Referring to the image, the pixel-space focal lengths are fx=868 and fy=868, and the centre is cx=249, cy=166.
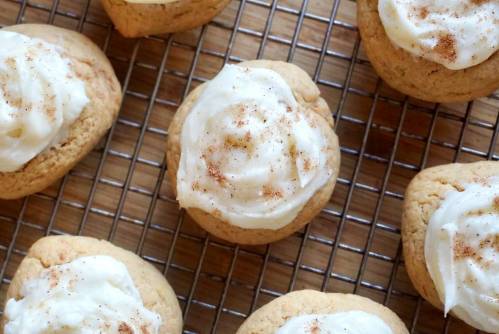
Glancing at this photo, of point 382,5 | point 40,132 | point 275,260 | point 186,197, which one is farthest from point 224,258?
point 382,5

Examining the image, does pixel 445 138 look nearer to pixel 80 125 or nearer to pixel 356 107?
pixel 356 107

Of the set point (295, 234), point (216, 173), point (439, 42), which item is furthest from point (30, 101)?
point (439, 42)

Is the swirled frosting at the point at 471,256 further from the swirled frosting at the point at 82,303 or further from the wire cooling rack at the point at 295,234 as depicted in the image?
the swirled frosting at the point at 82,303

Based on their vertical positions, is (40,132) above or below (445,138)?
below

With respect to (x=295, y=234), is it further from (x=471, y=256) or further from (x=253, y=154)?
(x=471, y=256)

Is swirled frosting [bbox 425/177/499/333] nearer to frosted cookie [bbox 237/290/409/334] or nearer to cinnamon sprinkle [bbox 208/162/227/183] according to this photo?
frosted cookie [bbox 237/290/409/334]

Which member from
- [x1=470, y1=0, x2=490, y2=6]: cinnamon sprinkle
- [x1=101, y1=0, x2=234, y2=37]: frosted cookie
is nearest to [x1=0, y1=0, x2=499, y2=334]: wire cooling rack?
[x1=101, y1=0, x2=234, y2=37]: frosted cookie

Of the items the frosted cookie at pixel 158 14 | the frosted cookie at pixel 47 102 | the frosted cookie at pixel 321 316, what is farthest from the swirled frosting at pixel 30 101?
the frosted cookie at pixel 321 316
